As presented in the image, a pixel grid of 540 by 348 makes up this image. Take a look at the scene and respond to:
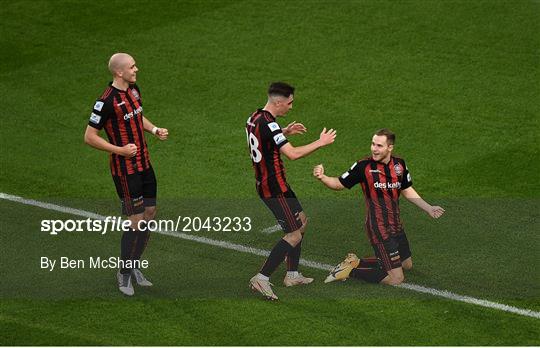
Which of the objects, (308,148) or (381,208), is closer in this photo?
(308,148)

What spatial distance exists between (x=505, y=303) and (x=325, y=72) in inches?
309

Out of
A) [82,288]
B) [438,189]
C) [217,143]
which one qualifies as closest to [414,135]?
[438,189]

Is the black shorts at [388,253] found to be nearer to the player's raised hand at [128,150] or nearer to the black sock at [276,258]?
the black sock at [276,258]

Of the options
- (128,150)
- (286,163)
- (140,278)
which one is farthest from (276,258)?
(286,163)

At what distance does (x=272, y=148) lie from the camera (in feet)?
42.4

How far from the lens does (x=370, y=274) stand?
13375 millimetres

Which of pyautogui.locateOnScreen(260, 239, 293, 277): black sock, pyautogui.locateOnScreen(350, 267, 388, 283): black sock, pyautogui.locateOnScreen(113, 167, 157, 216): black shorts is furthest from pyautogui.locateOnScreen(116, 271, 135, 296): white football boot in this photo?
pyautogui.locateOnScreen(350, 267, 388, 283): black sock

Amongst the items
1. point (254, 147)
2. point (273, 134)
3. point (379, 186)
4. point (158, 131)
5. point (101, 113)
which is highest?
point (101, 113)

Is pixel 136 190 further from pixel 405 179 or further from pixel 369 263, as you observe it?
pixel 405 179

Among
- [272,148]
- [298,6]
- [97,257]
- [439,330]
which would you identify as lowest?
[439,330]

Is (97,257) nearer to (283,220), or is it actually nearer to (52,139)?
(283,220)

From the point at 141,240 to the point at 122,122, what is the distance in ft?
4.53

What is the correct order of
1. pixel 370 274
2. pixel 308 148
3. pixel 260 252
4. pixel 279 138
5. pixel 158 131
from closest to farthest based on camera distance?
pixel 308 148 < pixel 279 138 < pixel 370 274 < pixel 158 131 < pixel 260 252

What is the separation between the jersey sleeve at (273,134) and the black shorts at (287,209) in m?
0.66
